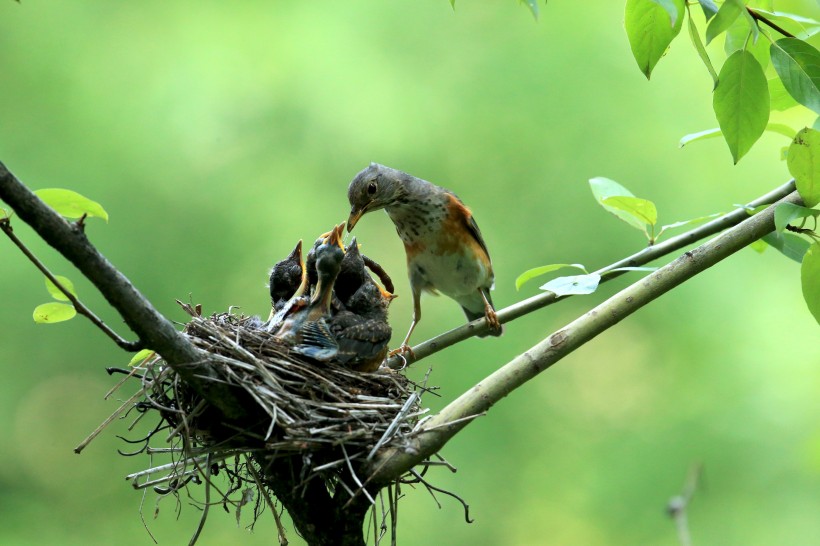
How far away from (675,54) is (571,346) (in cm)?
605

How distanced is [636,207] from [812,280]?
2.53ft

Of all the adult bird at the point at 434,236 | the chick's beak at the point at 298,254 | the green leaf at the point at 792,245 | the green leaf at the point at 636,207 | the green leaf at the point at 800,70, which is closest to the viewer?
the green leaf at the point at 800,70

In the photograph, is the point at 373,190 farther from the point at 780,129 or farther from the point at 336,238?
the point at 780,129

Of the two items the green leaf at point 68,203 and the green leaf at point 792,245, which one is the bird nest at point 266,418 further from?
the green leaf at point 792,245

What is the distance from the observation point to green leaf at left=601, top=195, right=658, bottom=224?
8.53 feet

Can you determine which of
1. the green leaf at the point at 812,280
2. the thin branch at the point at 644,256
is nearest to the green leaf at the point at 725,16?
the green leaf at the point at 812,280

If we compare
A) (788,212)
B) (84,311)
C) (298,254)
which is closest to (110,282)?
(84,311)

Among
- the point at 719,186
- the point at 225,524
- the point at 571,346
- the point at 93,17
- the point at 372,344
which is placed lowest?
the point at 225,524

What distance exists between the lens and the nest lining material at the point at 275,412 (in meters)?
2.38

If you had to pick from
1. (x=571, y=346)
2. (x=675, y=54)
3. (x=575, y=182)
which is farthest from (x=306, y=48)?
(x=571, y=346)

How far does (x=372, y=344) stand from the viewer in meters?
3.17

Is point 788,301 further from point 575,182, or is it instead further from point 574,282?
point 574,282

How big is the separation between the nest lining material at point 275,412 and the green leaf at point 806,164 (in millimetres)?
1147

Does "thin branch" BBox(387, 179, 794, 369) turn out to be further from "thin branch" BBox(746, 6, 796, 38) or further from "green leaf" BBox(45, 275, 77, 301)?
"green leaf" BBox(45, 275, 77, 301)
